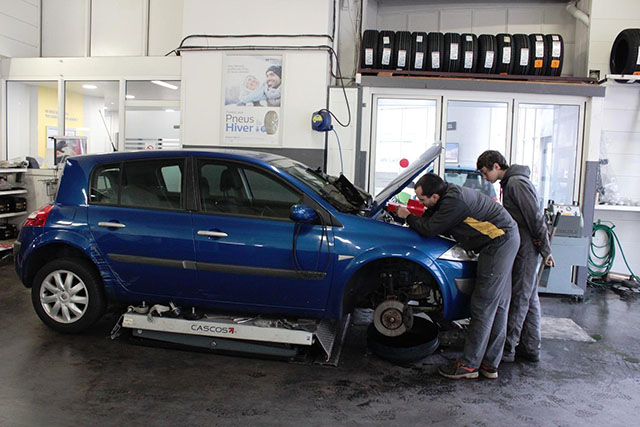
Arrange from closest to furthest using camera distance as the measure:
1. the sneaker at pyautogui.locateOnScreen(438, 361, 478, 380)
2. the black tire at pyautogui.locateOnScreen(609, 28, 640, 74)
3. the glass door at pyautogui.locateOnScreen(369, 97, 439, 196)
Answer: the sneaker at pyautogui.locateOnScreen(438, 361, 478, 380) → the black tire at pyautogui.locateOnScreen(609, 28, 640, 74) → the glass door at pyautogui.locateOnScreen(369, 97, 439, 196)

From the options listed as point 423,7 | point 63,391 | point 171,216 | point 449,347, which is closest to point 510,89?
point 423,7

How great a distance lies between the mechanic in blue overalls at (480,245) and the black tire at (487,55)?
12.5 feet

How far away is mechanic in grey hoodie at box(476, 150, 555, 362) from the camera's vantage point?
3.85m

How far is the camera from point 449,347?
14.0ft

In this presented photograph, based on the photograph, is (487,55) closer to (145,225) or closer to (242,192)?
(242,192)

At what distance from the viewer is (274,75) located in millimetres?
6738

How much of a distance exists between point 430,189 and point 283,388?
1700mm

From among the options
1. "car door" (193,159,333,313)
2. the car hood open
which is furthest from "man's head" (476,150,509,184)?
"car door" (193,159,333,313)

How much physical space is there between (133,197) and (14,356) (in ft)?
4.80

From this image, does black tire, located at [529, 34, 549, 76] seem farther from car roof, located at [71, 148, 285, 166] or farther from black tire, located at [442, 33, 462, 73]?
car roof, located at [71, 148, 285, 166]

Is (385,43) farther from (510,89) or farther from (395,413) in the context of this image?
(395,413)

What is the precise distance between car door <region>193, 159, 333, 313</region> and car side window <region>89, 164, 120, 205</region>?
716 mm

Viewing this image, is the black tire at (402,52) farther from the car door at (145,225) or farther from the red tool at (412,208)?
the car door at (145,225)

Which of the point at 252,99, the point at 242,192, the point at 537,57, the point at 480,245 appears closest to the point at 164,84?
the point at 252,99
